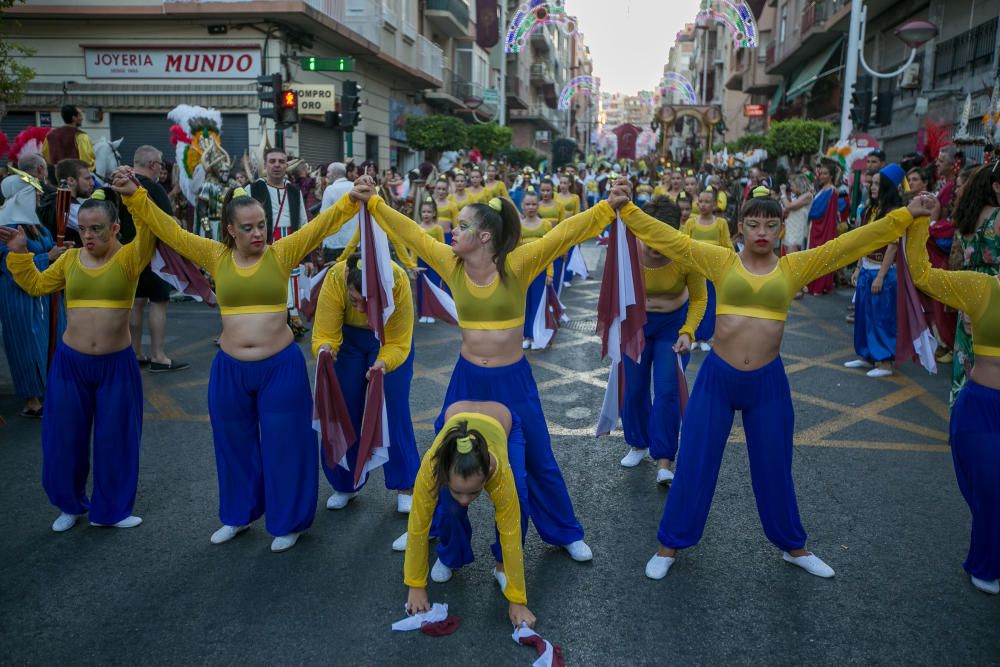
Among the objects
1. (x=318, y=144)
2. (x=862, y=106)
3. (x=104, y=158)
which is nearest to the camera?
(x=104, y=158)

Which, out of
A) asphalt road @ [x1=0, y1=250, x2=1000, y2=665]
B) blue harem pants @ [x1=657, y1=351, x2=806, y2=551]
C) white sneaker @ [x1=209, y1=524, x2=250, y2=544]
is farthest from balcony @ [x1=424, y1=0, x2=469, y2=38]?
blue harem pants @ [x1=657, y1=351, x2=806, y2=551]

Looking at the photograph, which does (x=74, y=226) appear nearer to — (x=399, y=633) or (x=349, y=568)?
(x=349, y=568)

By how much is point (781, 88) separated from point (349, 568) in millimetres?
39725

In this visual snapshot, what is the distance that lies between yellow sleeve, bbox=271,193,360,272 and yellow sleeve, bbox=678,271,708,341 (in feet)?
7.62

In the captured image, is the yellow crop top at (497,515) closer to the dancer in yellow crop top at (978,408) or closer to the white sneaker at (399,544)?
the white sneaker at (399,544)

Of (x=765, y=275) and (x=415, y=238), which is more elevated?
(x=415, y=238)

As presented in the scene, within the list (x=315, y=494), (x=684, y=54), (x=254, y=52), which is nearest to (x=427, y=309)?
(x=315, y=494)

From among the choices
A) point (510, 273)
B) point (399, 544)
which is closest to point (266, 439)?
point (399, 544)

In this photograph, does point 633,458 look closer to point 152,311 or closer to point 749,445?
point 749,445

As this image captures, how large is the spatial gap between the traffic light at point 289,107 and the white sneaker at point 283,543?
1039cm

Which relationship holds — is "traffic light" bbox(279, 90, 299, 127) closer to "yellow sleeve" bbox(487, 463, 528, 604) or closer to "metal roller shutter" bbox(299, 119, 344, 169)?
"metal roller shutter" bbox(299, 119, 344, 169)

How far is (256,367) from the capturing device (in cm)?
402

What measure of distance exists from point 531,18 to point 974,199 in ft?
91.4

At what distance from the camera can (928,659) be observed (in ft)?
10.4
